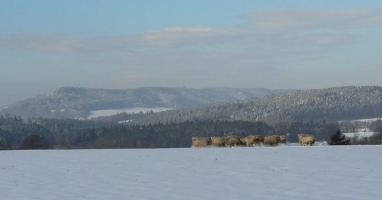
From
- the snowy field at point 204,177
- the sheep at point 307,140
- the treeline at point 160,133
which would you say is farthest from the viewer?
the treeline at point 160,133

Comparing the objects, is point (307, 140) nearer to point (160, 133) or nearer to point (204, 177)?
point (204, 177)

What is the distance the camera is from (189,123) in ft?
620

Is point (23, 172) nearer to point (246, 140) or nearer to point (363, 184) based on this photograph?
point (363, 184)

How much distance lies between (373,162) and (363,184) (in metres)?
6.31

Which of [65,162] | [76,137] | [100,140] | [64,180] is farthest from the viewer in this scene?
[76,137]

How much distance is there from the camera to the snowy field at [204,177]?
16.6 m

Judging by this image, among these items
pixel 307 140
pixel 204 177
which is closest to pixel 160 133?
pixel 307 140

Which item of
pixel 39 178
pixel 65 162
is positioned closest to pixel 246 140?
pixel 65 162

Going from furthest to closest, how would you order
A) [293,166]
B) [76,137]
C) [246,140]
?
[76,137] → [246,140] → [293,166]

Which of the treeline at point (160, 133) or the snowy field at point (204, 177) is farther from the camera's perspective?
the treeline at point (160, 133)

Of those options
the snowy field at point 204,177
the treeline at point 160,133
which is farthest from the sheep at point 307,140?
the treeline at point 160,133

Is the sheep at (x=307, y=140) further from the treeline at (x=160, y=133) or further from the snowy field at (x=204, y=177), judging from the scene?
the treeline at (x=160, y=133)

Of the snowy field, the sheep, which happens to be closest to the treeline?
the sheep

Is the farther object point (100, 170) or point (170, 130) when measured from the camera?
point (170, 130)
